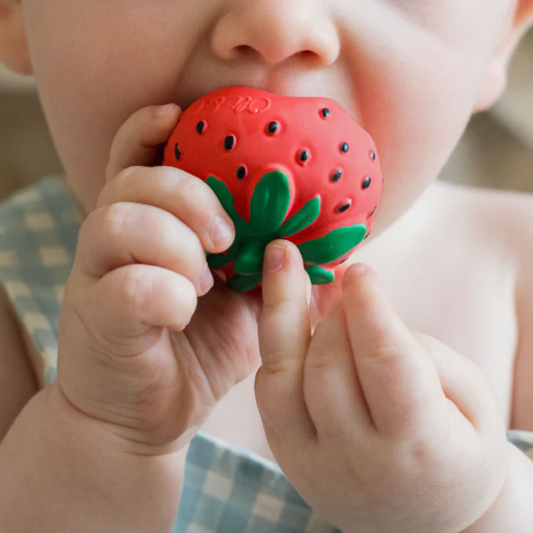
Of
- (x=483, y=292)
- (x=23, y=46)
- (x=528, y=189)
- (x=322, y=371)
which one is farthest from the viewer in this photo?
(x=528, y=189)

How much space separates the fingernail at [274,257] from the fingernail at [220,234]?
30 mm

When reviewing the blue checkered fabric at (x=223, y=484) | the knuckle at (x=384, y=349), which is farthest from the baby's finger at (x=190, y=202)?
the blue checkered fabric at (x=223, y=484)

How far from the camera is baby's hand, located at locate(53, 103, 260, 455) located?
1.45 feet

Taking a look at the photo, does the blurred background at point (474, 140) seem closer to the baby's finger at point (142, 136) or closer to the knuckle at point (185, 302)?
the baby's finger at point (142, 136)

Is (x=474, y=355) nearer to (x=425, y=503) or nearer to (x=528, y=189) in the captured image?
(x=425, y=503)

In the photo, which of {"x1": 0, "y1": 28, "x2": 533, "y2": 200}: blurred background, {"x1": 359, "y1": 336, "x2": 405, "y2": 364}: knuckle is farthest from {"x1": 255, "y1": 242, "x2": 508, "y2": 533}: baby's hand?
{"x1": 0, "y1": 28, "x2": 533, "y2": 200}: blurred background

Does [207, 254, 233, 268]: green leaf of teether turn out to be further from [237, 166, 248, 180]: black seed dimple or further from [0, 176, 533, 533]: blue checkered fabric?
[0, 176, 533, 533]: blue checkered fabric

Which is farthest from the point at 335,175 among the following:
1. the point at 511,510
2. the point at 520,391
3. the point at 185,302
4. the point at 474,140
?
the point at 474,140

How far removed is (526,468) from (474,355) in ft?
0.61

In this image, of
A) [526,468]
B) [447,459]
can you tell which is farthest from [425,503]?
[526,468]

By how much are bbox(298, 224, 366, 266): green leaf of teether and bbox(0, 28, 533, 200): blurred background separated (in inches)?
34.4

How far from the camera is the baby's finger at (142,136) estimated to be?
1.63ft

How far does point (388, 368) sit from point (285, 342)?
70mm

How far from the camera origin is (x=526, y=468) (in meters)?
0.61
